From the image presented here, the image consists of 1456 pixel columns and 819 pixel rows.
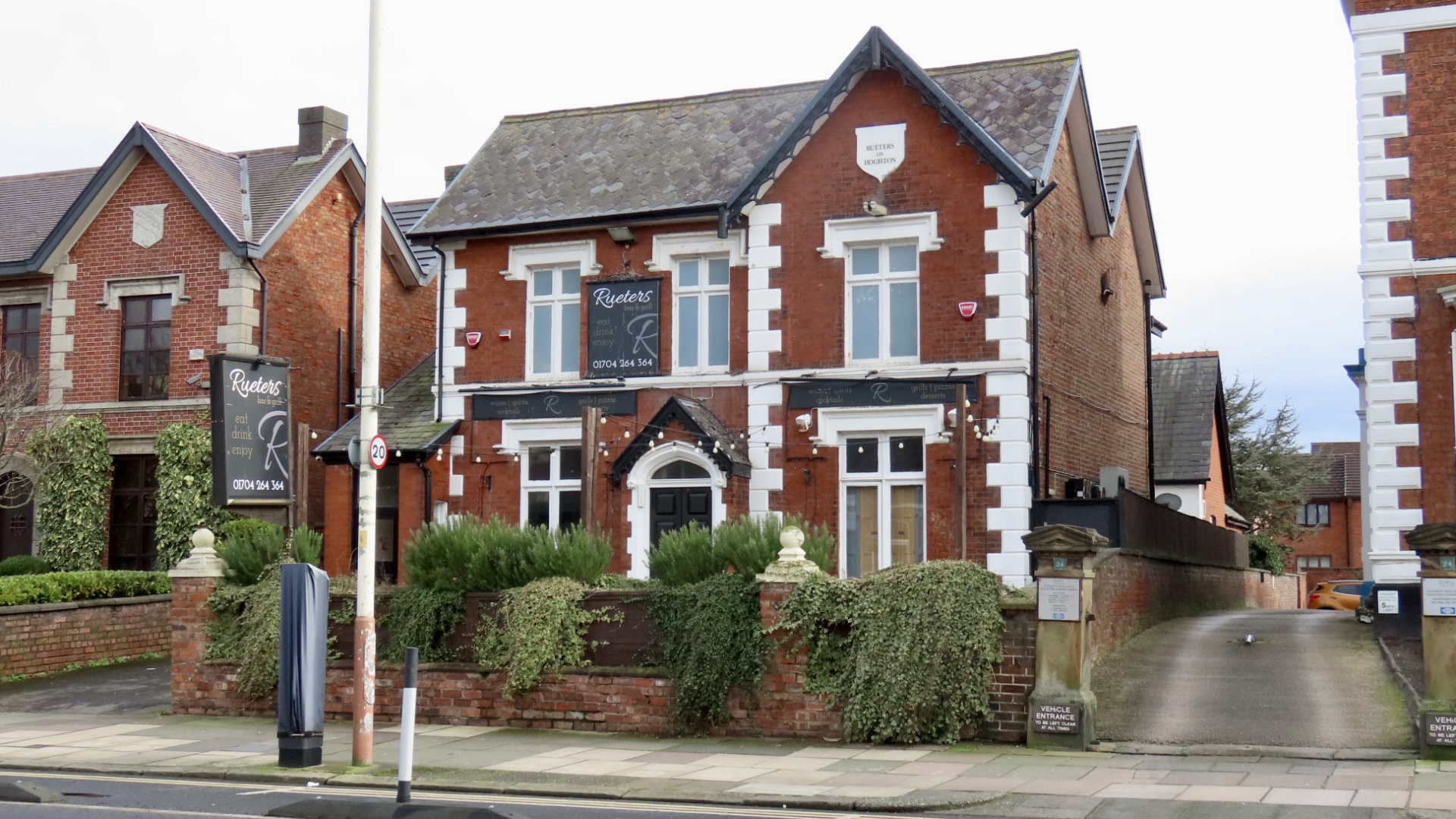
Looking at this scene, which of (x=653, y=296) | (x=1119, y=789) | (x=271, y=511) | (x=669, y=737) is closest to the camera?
(x=1119, y=789)

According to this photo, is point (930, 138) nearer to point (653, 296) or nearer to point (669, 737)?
point (653, 296)

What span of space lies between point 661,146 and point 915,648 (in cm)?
1254

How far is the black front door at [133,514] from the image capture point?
87.1 feet

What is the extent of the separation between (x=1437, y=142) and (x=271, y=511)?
1440 cm

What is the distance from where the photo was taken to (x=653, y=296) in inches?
914

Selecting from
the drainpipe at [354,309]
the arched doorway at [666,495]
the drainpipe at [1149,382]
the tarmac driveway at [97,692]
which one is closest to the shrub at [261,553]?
the tarmac driveway at [97,692]

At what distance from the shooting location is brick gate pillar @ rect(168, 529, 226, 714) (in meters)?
18.2

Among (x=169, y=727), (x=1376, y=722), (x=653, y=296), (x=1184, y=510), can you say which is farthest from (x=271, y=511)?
(x=1184, y=510)

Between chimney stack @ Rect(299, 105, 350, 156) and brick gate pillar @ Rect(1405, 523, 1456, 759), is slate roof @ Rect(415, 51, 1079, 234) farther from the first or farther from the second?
brick gate pillar @ Rect(1405, 523, 1456, 759)

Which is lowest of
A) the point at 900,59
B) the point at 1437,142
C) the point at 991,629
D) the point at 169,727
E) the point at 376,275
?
the point at 169,727

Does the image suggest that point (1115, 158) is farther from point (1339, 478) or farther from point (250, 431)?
point (1339, 478)

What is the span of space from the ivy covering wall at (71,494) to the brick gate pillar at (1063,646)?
1816 centimetres

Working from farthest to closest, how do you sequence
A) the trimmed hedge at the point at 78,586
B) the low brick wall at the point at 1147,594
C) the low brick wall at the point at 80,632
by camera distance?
the trimmed hedge at the point at 78,586 < the low brick wall at the point at 80,632 < the low brick wall at the point at 1147,594

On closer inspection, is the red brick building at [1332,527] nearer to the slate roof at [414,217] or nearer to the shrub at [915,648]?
the slate roof at [414,217]
